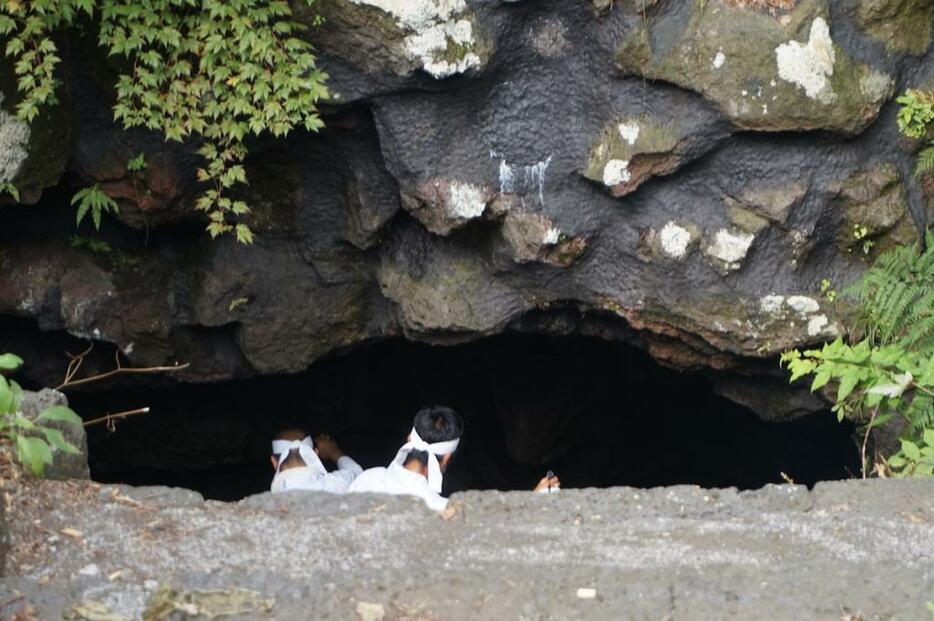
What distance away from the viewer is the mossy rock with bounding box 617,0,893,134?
19.4 feet

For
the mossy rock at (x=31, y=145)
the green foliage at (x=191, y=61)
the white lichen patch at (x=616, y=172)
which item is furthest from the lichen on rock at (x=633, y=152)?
the mossy rock at (x=31, y=145)

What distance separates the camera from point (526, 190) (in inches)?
257

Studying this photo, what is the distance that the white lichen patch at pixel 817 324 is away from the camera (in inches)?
253

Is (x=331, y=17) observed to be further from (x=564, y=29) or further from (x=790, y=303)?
(x=790, y=303)

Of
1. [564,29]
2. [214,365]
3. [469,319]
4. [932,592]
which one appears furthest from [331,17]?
[932,592]

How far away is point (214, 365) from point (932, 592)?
520 cm

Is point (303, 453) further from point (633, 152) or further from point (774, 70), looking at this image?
point (774, 70)

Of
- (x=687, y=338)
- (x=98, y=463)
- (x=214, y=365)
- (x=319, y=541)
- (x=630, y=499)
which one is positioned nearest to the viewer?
(x=319, y=541)

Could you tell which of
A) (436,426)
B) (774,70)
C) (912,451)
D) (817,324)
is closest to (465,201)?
(436,426)

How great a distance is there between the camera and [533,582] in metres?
3.47

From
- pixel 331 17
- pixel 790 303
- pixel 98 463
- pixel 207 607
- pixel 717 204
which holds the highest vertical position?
pixel 331 17

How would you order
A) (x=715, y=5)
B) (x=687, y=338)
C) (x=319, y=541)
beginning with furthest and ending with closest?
(x=687, y=338) → (x=715, y=5) → (x=319, y=541)

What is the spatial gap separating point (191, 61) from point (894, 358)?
3783 millimetres

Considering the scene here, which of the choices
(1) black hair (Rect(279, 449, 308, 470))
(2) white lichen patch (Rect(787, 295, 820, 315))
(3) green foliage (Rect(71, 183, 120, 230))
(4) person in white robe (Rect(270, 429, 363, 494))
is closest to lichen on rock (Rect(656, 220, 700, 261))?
(2) white lichen patch (Rect(787, 295, 820, 315))
